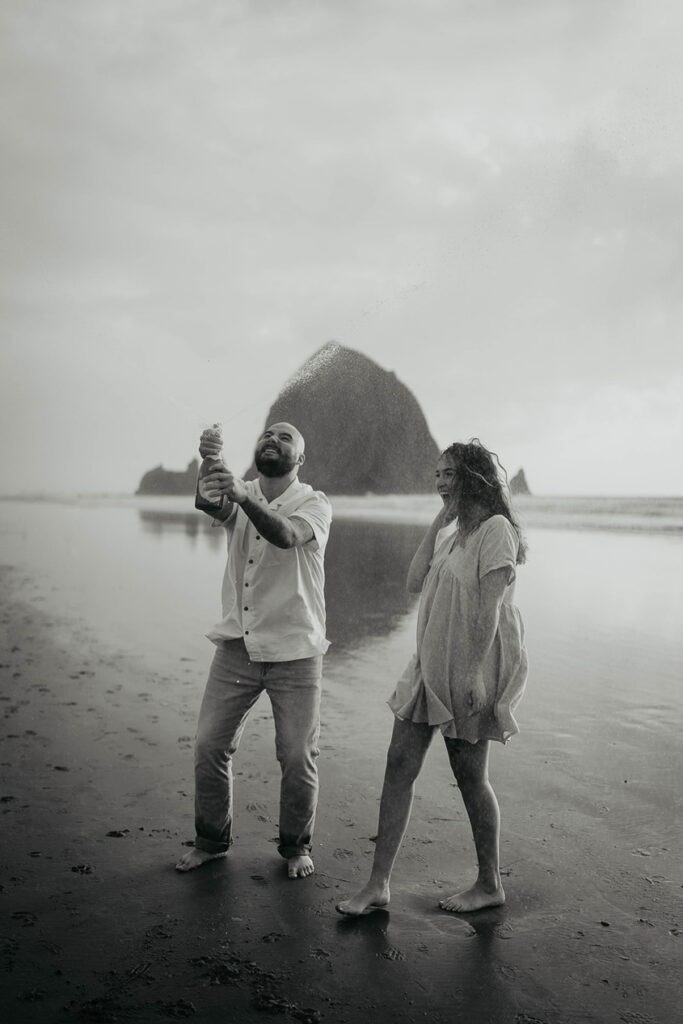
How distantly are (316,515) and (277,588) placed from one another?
1.07ft

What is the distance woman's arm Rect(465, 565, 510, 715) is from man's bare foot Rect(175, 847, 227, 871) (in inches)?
48.7

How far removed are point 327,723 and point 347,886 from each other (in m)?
2.26

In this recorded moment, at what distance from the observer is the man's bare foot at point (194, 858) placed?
332 centimetres

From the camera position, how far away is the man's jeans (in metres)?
3.36

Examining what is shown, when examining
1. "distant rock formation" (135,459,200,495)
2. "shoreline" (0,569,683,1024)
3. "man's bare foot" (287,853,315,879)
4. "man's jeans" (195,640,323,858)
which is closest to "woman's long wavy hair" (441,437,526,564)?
"man's jeans" (195,640,323,858)

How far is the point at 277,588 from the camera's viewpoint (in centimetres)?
342

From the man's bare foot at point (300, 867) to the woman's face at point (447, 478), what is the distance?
4.86 feet

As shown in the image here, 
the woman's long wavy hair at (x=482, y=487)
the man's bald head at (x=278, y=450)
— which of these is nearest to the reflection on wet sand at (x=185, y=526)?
the man's bald head at (x=278, y=450)

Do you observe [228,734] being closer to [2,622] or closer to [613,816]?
[613,816]

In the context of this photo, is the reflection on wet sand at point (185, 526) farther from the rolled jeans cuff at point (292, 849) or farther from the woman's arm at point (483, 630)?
the woman's arm at point (483, 630)

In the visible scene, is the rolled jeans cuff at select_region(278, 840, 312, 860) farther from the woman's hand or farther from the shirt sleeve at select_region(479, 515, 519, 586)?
the shirt sleeve at select_region(479, 515, 519, 586)

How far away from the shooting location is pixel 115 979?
2.53 meters

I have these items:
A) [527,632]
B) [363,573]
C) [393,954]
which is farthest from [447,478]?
[363,573]

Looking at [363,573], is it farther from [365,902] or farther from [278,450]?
[365,902]
